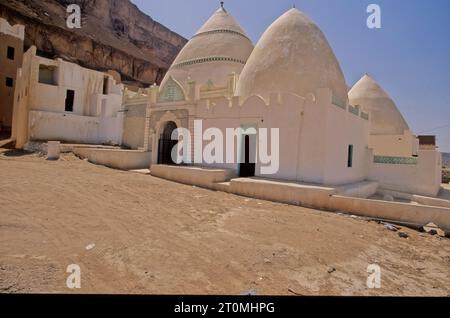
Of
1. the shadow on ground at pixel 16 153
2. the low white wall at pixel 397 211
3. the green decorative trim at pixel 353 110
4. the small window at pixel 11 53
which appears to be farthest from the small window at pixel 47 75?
the low white wall at pixel 397 211

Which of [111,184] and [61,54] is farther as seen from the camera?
[61,54]

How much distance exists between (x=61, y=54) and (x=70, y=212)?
29.6 meters

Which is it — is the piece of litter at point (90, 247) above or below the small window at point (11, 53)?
below

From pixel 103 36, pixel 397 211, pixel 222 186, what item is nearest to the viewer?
pixel 397 211

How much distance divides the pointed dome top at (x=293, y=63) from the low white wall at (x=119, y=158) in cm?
598

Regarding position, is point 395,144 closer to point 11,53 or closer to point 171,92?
point 171,92

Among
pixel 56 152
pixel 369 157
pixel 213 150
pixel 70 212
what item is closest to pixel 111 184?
pixel 70 212

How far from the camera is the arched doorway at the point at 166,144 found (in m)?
13.6

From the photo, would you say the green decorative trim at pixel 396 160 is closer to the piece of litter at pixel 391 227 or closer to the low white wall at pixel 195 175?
the piece of litter at pixel 391 227

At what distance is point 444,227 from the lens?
6211 millimetres

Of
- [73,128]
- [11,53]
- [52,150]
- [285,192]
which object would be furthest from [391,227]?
[11,53]

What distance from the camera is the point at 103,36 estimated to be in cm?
3459

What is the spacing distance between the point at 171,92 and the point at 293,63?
6.38 meters

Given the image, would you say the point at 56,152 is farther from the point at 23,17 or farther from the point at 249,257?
the point at 23,17
